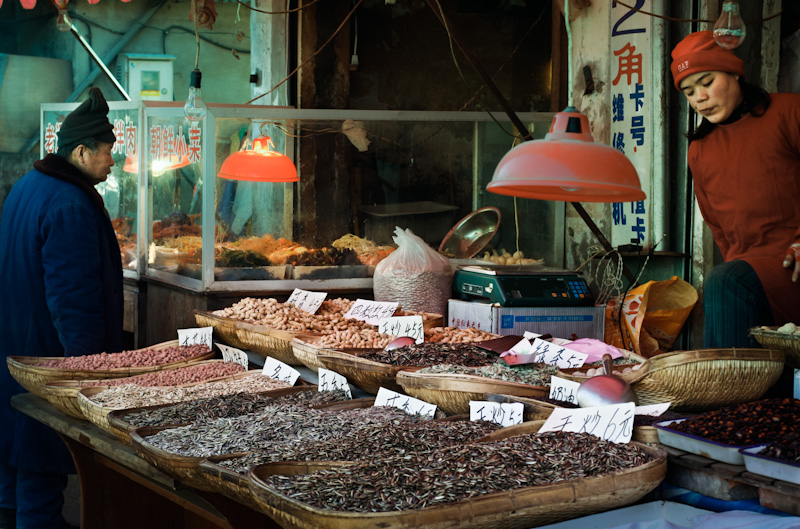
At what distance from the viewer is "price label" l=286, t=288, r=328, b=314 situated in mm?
3760

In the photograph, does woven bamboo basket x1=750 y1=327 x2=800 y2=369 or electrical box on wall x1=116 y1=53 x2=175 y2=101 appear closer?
woven bamboo basket x1=750 y1=327 x2=800 y2=369

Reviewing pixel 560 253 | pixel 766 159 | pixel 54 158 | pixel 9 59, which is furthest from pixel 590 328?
pixel 9 59

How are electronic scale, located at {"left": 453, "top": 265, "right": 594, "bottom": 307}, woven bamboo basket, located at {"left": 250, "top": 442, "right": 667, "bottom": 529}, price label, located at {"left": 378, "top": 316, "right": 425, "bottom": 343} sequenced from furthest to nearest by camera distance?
electronic scale, located at {"left": 453, "top": 265, "right": 594, "bottom": 307}, price label, located at {"left": 378, "top": 316, "right": 425, "bottom": 343}, woven bamboo basket, located at {"left": 250, "top": 442, "right": 667, "bottom": 529}

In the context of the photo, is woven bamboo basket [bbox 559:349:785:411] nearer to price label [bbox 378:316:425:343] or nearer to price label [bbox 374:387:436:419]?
price label [bbox 374:387:436:419]

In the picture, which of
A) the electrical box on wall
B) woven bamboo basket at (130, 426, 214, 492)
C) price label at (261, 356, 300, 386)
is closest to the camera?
woven bamboo basket at (130, 426, 214, 492)

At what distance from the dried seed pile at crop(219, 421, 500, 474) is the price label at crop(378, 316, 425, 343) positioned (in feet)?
3.25

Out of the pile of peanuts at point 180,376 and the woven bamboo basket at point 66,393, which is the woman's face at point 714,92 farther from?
the woven bamboo basket at point 66,393

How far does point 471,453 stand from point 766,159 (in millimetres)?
2111

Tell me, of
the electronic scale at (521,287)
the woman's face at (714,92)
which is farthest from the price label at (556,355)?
the woman's face at (714,92)

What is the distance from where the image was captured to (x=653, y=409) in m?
2.01

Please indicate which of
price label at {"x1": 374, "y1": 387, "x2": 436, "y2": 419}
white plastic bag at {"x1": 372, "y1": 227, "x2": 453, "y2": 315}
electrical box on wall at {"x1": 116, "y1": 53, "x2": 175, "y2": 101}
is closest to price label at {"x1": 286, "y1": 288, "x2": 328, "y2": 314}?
white plastic bag at {"x1": 372, "y1": 227, "x2": 453, "y2": 315}

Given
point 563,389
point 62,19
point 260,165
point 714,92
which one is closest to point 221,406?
point 563,389

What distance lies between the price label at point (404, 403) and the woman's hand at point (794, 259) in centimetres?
146

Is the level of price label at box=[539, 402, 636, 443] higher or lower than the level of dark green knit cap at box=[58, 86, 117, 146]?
lower
